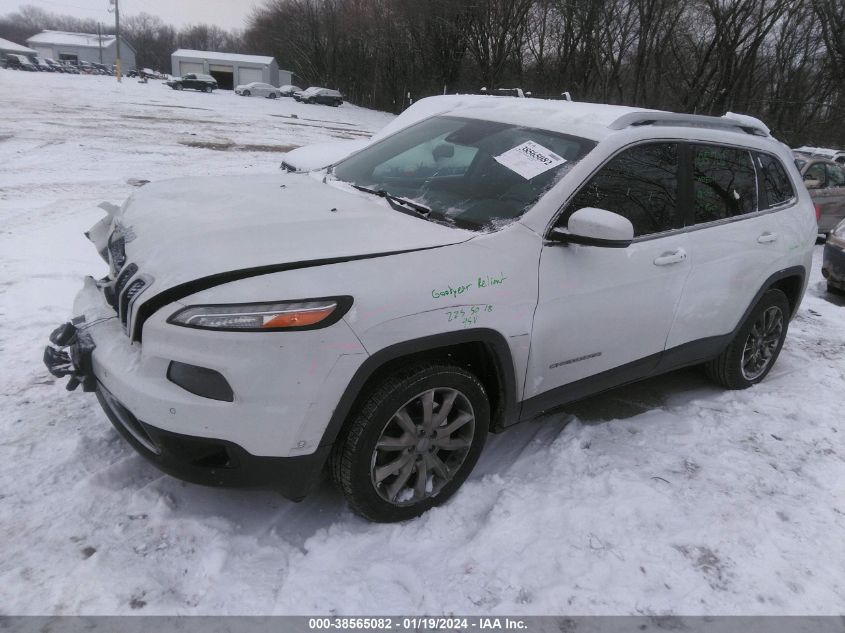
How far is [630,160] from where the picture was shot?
10.1 ft

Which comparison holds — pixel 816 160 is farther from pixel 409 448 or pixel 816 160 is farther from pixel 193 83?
pixel 193 83

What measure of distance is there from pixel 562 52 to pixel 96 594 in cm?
3200

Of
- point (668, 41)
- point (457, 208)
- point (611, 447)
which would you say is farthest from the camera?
point (668, 41)

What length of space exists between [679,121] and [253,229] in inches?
94.4

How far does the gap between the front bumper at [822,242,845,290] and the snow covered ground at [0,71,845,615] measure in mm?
3787

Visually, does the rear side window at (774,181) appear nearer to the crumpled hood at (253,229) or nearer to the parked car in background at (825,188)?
the crumpled hood at (253,229)

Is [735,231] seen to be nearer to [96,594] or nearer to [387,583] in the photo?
[387,583]

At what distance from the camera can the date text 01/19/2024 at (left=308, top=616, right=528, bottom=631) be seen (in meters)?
2.17

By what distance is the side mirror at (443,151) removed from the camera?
3373 mm

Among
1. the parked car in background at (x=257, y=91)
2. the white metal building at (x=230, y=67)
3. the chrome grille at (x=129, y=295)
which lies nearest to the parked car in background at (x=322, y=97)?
the parked car in background at (x=257, y=91)

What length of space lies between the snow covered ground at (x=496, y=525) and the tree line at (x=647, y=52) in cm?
2346

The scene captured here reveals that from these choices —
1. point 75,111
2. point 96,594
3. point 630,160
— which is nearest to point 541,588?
point 96,594

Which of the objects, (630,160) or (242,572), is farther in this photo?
(630,160)

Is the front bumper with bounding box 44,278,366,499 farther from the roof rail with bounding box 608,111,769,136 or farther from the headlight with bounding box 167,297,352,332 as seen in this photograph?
the roof rail with bounding box 608,111,769,136
